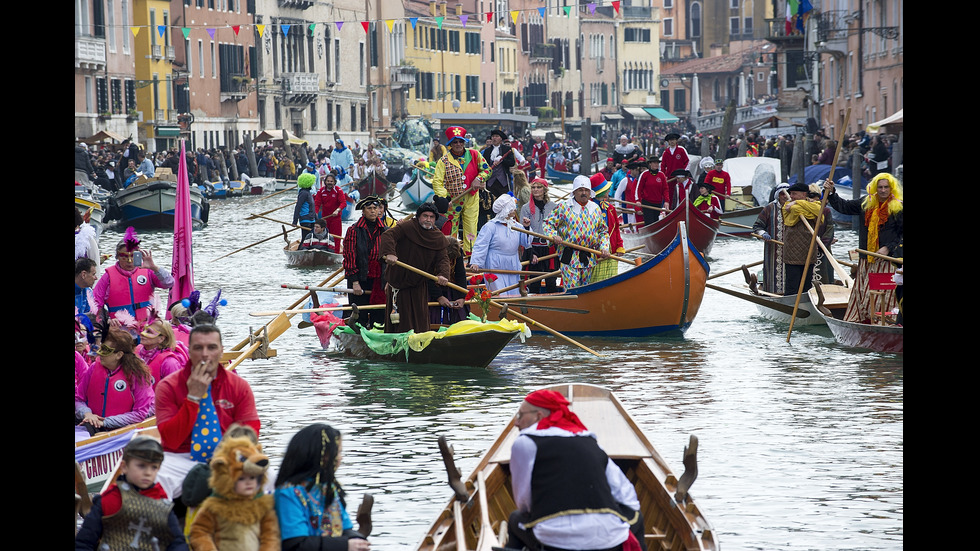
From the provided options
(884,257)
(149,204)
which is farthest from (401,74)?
(884,257)

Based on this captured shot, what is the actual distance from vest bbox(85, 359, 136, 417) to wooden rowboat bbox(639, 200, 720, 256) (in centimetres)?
1151

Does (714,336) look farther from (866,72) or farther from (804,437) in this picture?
(866,72)

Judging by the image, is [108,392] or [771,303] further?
[771,303]

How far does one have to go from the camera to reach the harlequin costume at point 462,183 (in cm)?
1727

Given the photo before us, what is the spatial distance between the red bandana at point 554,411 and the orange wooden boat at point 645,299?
9.20 m

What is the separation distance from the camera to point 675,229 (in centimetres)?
2084

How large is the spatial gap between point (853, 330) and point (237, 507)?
32.9 feet

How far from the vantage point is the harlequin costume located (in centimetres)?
1727

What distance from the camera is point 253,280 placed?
23.0 metres

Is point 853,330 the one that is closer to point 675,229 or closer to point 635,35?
point 675,229

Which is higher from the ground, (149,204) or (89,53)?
(89,53)

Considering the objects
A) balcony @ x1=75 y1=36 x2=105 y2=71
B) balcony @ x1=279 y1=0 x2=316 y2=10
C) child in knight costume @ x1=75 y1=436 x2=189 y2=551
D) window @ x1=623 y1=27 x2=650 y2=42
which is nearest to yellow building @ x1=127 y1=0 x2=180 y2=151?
balcony @ x1=75 y1=36 x2=105 y2=71
